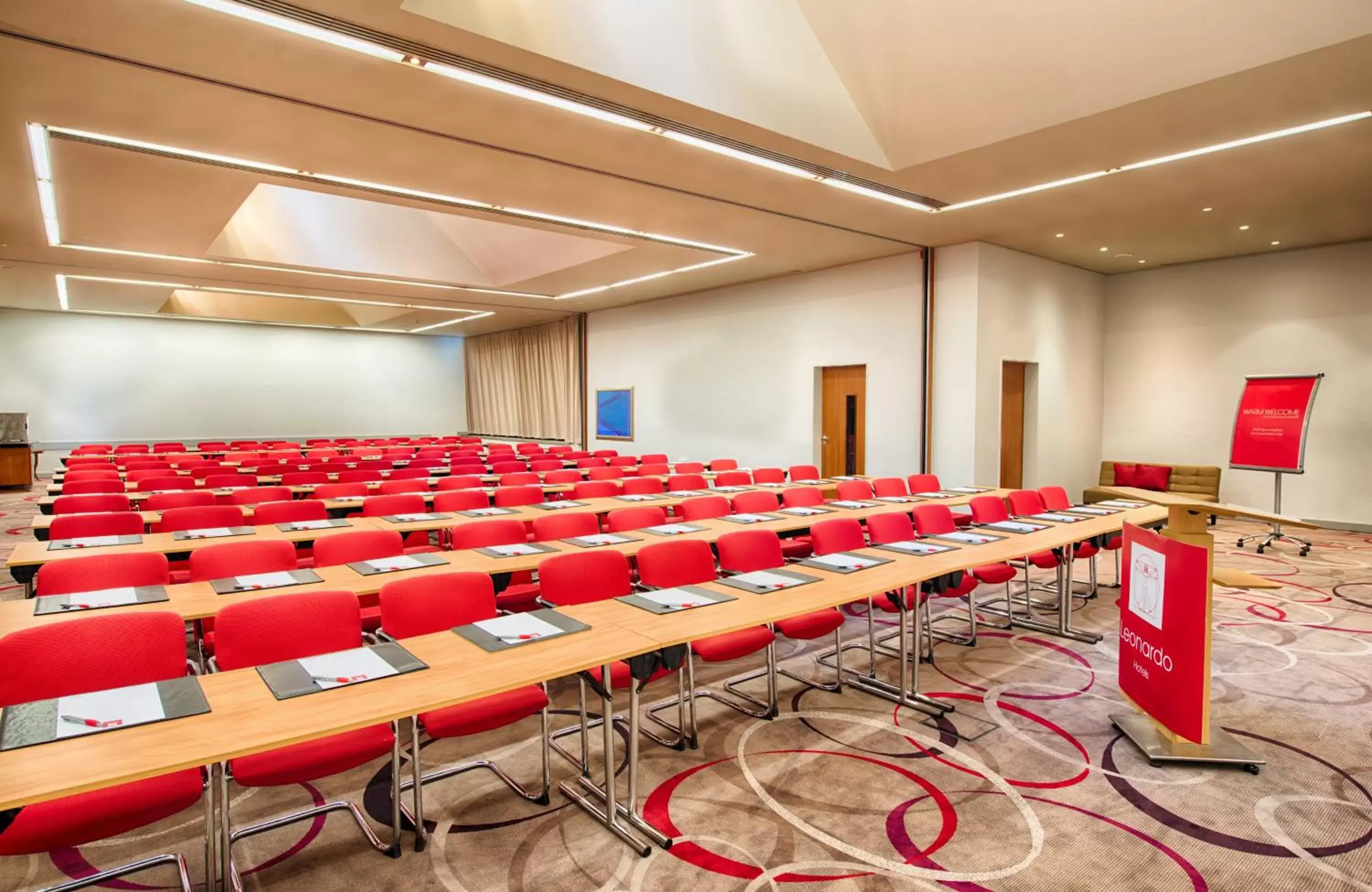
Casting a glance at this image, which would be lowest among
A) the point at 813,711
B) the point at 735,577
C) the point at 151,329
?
the point at 813,711

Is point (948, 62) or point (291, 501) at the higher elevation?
point (948, 62)

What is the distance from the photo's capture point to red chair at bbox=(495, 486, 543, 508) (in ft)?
23.5

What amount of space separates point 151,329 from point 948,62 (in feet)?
64.2

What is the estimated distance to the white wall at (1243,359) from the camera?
1005 cm

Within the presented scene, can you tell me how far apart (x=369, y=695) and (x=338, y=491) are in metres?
5.76

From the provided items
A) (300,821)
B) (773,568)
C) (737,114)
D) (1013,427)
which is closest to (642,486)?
(773,568)

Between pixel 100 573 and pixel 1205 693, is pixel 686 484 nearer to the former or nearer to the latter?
pixel 100 573

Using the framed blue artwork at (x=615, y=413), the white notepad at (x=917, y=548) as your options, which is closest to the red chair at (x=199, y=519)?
the white notepad at (x=917, y=548)

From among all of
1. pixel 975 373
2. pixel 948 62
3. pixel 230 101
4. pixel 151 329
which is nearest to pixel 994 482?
pixel 975 373

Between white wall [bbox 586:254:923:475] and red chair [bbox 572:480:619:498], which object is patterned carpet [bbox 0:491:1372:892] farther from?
white wall [bbox 586:254:923:475]

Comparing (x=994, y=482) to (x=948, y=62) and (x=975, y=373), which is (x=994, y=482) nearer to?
(x=975, y=373)

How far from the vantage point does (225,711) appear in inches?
87.9

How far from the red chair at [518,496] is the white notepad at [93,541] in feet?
→ 9.73

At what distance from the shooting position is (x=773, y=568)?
4520mm
